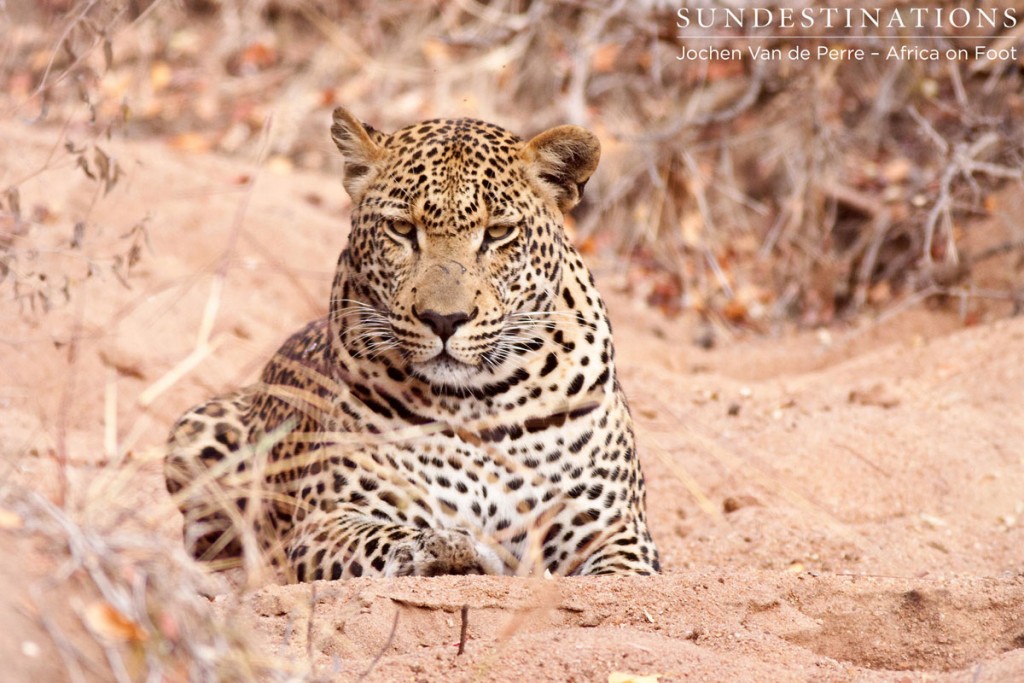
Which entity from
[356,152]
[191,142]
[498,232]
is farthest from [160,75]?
[498,232]

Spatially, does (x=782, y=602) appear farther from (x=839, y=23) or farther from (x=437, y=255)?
(x=839, y=23)

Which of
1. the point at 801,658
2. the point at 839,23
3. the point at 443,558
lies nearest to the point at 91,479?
the point at 443,558

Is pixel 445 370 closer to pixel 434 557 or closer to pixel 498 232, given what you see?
pixel 498 232

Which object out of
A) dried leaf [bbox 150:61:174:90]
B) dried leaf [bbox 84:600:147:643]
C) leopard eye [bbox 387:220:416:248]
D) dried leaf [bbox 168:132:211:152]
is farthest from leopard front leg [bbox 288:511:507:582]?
dried leaf [bbox 150:61:174:90]

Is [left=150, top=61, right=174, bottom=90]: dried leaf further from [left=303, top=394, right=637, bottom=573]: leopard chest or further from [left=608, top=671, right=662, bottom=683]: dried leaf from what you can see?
[left=608, top=671, right=662, bottom=683]: dried leaf

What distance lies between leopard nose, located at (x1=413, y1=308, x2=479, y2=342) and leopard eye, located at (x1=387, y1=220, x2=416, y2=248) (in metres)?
0.42

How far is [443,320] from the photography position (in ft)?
16.1

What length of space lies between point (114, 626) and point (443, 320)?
7.18ft

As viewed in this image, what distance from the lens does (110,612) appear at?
2.93m

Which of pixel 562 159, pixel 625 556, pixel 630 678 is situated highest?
pixel 562 159

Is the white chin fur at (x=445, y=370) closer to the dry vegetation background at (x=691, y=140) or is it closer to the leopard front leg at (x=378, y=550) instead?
the leopard front leg at (x=378, y=550)

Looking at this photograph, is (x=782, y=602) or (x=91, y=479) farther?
(x=782, y=602)

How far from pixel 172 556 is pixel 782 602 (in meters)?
2.23

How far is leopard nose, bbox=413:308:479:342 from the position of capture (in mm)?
4918
